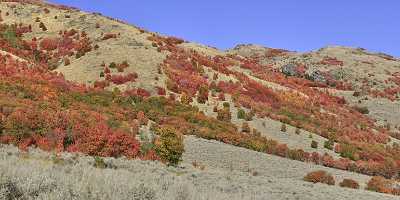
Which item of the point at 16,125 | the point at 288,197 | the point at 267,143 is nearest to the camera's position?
the point at 288,197

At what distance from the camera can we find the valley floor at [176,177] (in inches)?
386

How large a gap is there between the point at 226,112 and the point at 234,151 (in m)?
9.32

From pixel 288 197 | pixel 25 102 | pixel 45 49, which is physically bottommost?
pixel 288 197

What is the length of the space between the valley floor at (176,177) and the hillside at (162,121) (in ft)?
0.20

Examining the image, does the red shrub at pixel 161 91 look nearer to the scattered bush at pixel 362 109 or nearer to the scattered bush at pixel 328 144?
the scattered bush at pixel 328 144

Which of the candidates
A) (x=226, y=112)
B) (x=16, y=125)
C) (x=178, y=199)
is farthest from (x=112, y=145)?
(x=226, y=112)

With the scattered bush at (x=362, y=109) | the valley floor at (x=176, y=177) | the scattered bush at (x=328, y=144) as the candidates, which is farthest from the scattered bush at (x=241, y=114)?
the scattered bush at (x=362, y=109)

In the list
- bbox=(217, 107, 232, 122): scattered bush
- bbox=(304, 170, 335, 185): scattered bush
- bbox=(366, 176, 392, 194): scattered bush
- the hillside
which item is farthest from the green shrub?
bbox=(217, 107, 232, 122): scattered bush

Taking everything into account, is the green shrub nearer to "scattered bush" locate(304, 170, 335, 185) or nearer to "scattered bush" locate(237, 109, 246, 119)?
"scattered bush" locate(304, 170, 335, 185)

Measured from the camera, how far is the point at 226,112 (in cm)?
4153

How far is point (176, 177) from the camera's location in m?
18.8

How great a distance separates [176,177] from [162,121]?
57.4 ft

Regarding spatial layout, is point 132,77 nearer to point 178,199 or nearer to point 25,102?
point 25,102

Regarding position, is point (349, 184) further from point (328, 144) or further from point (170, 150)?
point (328, 144)
